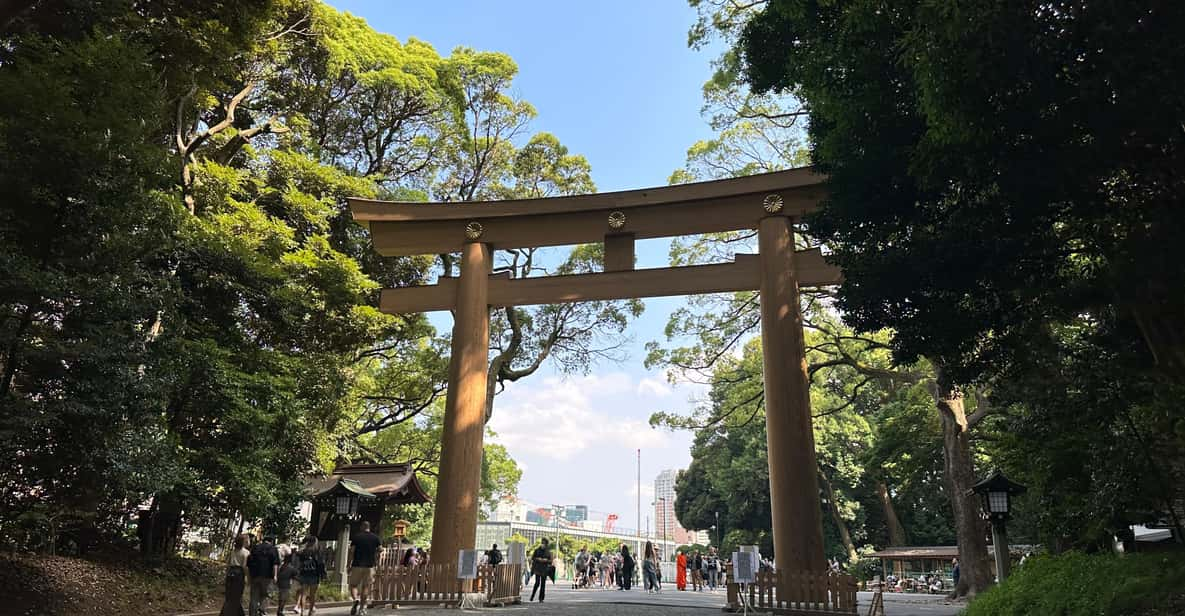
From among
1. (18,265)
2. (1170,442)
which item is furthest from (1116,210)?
(18,265)

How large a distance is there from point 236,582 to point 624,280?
7613 mm

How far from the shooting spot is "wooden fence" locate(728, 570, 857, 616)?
9.40m

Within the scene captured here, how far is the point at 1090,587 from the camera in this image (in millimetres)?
Result: 6004

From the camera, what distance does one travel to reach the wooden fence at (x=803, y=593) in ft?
30.8

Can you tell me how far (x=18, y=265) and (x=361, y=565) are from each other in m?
5.57

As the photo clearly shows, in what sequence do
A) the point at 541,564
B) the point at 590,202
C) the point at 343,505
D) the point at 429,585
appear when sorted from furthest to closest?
the point at 343,505
the point at 541,564
the point at 590,202
the point at 429,585

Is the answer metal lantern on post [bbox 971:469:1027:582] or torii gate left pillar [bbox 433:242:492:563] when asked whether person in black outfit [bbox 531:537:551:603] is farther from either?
metal lantern on post [bbox 971:469:1027:582]

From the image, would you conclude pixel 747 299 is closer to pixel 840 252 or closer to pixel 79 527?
pixel 840 252

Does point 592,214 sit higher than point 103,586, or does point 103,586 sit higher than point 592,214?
point 592,214

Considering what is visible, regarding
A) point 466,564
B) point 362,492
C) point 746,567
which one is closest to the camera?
point 746,567

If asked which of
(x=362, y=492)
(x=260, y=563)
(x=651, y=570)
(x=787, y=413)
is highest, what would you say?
(x=787, y=413)

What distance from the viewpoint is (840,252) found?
725 centimetres

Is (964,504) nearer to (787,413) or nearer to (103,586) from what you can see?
(787,413)

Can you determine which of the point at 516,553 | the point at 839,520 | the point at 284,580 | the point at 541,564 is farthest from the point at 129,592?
the point at 839,520
